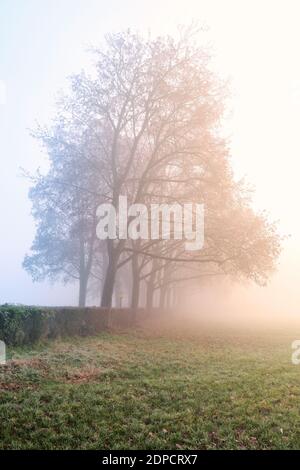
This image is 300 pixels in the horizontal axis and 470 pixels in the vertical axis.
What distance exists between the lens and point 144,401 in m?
9.94

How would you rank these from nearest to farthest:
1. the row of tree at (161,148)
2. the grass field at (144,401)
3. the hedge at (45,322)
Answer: the grass field at (144,401), the hedge at (45,322), the row of tree at (161,148)

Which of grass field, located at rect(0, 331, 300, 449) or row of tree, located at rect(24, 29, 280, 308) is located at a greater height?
row of tree, located at rect(24, 29, 280, 308)

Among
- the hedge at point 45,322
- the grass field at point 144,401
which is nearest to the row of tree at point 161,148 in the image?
the hedge at point 45,322

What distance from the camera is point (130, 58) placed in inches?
931

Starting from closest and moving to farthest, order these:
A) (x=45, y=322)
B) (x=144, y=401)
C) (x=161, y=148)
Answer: (x=144, y=401)
(x=45, y=322)
(x=161, y=148)

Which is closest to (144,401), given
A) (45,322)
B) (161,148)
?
(45,322)

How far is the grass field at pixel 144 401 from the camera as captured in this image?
7.92m

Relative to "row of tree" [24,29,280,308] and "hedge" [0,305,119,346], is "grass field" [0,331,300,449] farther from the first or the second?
"row of tree" [24,29,280,308]

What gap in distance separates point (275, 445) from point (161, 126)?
1898 centimetres

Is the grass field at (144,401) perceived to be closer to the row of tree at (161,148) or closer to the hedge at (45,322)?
the hedge at (45,322)

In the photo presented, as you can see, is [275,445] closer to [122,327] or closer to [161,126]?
[122,327]

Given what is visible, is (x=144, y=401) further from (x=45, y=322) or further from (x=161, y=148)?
(x=161, y=148)

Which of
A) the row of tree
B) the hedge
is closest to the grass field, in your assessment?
the hedge

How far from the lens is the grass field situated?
7.92m
